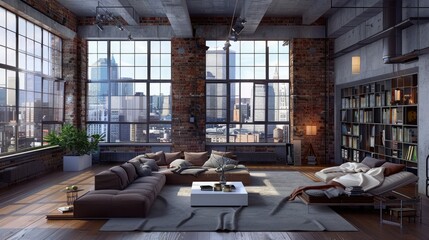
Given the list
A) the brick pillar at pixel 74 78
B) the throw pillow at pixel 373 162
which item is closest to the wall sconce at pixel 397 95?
the throw pillow at pixel 373 162

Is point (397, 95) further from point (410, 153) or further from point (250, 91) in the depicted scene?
point (250, 91)

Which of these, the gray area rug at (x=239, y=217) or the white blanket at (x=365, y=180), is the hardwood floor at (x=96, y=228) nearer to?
the gray area rug at (x=239, y=217)

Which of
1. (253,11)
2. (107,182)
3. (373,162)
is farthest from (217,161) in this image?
(253,11)

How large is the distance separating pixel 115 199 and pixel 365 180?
464cm

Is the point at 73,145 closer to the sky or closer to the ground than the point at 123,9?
closer to the ground

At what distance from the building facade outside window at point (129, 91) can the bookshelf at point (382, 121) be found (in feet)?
19.3

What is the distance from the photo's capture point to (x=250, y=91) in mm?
14812

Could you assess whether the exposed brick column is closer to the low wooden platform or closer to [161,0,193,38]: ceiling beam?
[161,0,193,38]: ceiling beam

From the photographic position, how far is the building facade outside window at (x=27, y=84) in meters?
10.3

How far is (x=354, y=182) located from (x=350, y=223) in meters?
1.71

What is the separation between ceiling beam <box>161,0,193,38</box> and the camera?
10180mm

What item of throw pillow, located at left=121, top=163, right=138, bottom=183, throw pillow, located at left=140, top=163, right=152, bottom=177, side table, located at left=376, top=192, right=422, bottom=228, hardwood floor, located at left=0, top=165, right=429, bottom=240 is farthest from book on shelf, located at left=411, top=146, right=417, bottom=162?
throw pillow, located at left=121, top=163, right=138, bottom=183

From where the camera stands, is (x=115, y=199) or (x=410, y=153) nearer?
(x=115, y=199)

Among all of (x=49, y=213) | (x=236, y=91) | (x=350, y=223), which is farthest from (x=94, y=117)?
(x=350, y=223)
